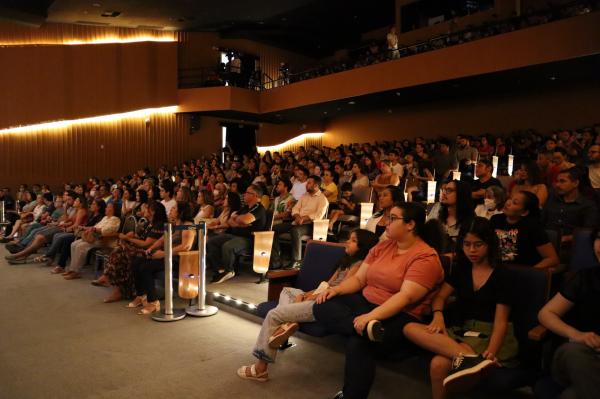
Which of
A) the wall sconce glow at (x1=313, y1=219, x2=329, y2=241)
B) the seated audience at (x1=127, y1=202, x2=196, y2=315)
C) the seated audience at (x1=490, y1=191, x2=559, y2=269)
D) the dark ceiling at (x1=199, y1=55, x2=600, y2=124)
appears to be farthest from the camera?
the dark ceiling at (x1=199, y1=55, x2=600, y2=124)

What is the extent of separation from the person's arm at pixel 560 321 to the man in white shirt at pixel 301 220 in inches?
131

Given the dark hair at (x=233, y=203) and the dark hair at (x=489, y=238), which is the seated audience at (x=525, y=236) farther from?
the dark hair at (x=233, y=203)

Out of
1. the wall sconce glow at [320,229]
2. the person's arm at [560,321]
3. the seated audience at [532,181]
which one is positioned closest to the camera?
the person's arm at [560,321]

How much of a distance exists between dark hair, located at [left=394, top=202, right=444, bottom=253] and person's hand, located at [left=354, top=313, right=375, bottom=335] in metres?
0.55

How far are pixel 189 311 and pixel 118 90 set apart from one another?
1055 cm

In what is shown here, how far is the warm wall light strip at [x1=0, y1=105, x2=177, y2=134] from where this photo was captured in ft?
38.5

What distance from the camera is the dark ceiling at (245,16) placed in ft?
36.4

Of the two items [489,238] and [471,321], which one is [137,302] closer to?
[471,321]

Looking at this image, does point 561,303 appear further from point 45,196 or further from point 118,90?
point 118,90

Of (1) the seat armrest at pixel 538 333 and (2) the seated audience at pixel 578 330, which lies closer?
(2) the seated audience at pixel 578 330

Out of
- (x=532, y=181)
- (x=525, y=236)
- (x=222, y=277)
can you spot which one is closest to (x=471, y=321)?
(x=525, y=236)

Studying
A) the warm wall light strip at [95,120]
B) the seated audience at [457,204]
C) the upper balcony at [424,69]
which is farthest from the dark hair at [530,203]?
the warm wall light strip at [95,120]

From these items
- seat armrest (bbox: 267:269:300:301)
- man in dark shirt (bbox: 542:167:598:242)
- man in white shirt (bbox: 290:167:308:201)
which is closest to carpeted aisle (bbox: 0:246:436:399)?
seat armrest (bbox: 267:269:300:301)

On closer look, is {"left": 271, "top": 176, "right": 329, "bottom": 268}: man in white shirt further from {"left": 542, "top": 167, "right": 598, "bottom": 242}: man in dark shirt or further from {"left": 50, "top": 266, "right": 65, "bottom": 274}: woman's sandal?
{"left": 50, "top": 266, "right": 65, "bottom": 274}: woman's sandal
